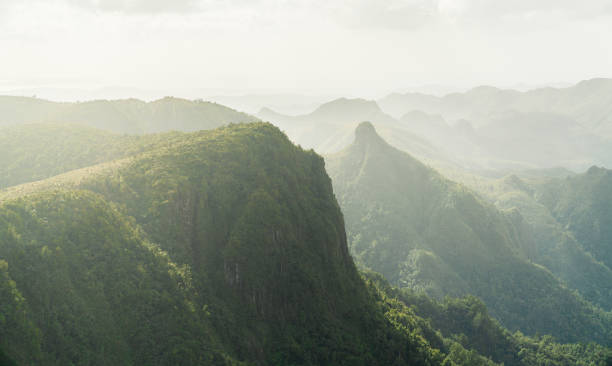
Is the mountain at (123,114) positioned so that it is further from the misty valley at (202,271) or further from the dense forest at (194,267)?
the dense forest at (194,267)

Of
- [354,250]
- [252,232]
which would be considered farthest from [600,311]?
[252,232]

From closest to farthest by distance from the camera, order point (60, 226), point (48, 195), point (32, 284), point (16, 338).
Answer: point (16, 338)
point (32, 284)
point (60, 226)
point (48, 195)

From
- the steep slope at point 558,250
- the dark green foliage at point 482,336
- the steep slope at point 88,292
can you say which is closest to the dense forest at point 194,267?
the steep slope at point 88,292

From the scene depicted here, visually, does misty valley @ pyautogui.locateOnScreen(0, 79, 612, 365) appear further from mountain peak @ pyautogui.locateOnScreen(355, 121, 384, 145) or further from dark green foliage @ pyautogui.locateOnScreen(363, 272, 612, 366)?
mountain peak @ pyautogui.locateOnScreen(355, 121, 384, 145)

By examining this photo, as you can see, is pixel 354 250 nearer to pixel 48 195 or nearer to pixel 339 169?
pixel 339 169

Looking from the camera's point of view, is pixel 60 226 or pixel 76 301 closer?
pixel 76 301

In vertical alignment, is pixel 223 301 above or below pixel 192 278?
below

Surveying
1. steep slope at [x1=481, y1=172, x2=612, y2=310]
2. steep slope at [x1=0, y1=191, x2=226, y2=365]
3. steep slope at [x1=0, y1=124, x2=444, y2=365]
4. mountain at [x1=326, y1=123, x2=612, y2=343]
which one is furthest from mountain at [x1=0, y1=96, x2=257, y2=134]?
steep slope at [x1=481, y1=172, x2=612, y2=310]
